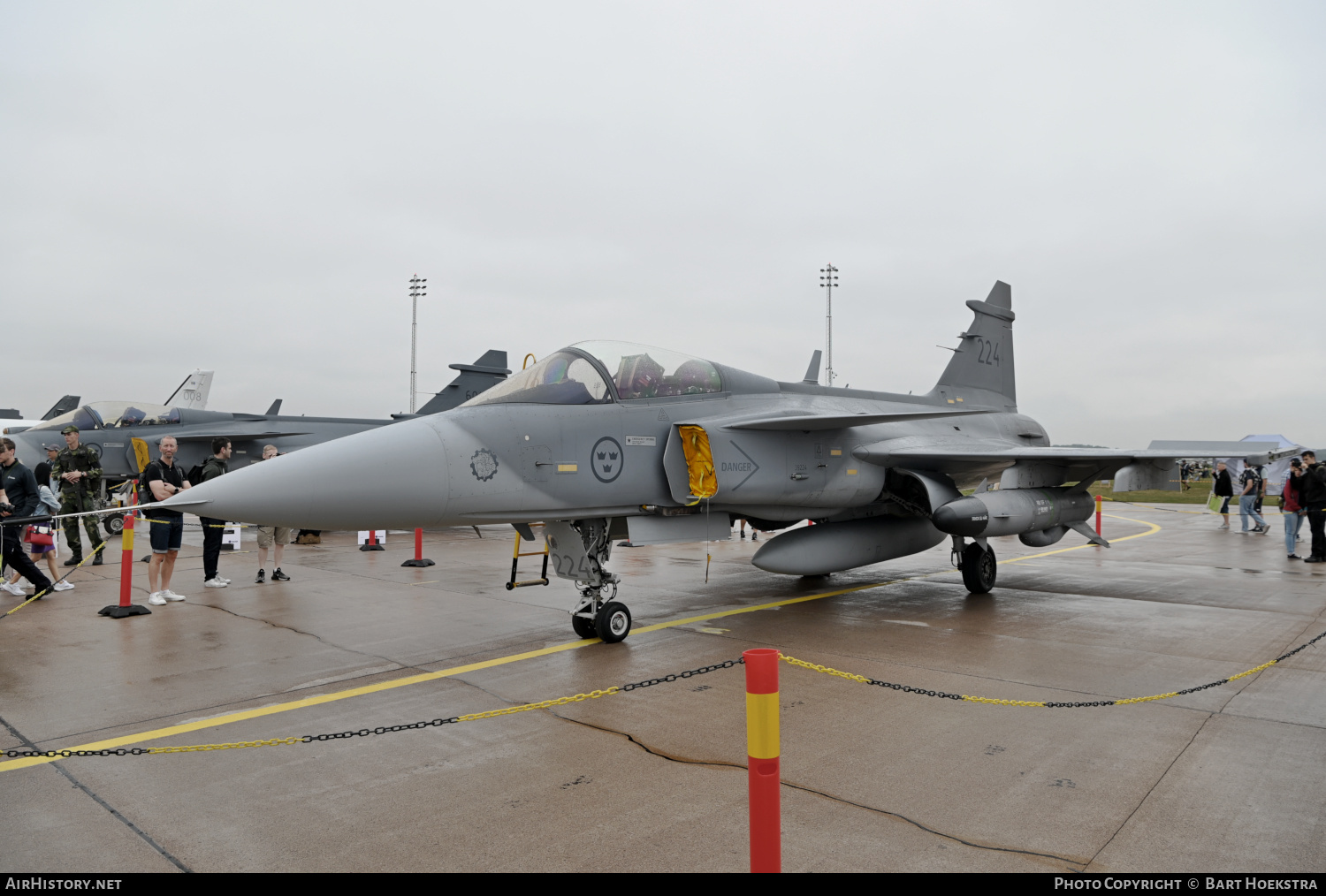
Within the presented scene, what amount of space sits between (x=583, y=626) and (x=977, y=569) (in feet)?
16.8

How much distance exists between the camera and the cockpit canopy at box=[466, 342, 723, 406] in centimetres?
636

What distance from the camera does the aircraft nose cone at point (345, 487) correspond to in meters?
4.82

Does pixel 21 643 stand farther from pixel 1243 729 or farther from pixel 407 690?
pixel 1243 729

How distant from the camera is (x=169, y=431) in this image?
57.8ft

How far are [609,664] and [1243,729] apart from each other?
3.86 meters

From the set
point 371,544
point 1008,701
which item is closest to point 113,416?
point 371,544

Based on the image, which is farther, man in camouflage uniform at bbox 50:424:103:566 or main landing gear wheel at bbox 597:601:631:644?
man in camouflage uniform at bbox 50:424:103:566

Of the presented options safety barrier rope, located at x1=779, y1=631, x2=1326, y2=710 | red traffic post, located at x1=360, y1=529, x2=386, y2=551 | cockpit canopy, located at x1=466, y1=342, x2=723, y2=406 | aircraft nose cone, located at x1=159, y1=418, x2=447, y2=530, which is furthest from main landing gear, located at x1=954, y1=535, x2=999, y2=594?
red traffic post, located at x1=360, y1=529, x2=386, y2=551

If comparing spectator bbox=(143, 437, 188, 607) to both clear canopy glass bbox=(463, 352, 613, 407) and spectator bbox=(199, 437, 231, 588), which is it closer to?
spectator bbox=(199, 437, 231, 588)

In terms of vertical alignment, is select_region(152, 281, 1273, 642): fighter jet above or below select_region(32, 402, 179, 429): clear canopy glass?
below

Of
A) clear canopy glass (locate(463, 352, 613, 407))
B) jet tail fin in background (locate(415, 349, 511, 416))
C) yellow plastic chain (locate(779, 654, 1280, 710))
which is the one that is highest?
jet tail fin in background (locate(415, 349, 511, 416))

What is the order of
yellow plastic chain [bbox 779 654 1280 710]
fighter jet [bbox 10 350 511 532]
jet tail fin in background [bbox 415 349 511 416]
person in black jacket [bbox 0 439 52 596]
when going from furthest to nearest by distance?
jet tail fin in background [bbox 415 349 511 416]
fighter jet [bbox 10 350 511 532]
person in black jacket [bbox 0 439 52 596]
yellow plastic chain [bbox 779 654 1280 710]

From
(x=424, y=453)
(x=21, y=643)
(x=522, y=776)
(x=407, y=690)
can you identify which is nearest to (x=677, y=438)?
(x=424, y=453)

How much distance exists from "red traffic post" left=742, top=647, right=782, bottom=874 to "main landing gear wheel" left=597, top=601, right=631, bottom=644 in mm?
4322
